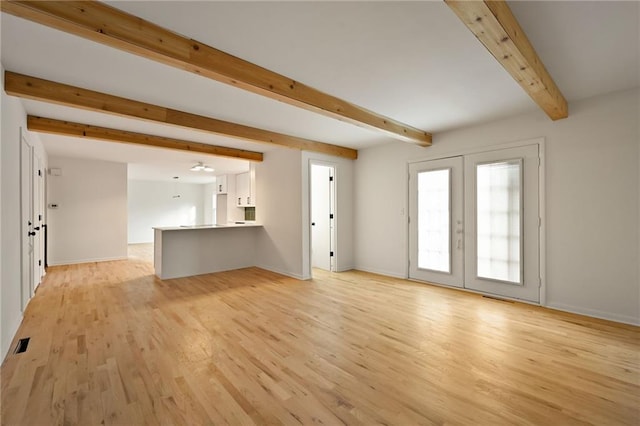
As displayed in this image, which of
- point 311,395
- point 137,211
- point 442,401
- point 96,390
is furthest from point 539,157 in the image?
point 137,211

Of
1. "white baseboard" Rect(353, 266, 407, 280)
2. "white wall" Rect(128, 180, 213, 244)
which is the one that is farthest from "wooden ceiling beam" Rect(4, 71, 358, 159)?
"white wall" Rect(128, 180, 213, 244)

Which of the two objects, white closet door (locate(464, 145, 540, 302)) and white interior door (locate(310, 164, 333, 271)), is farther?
white interior door (locate(310, 164, 333, 271))

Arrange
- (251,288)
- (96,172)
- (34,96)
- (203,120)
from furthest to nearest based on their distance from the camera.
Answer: (96,172) < (251,288) < (203,120) < (34,96)

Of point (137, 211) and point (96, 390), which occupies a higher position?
point (137, 211)

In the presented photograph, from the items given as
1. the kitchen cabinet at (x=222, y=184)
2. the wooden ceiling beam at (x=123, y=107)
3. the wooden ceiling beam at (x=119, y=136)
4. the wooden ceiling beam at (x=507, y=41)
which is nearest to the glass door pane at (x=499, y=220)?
the wooden ceiling beam at (x=507, y=41)

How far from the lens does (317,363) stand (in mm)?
2354

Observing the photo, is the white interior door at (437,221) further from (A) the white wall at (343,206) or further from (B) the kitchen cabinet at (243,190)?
(B) the kitchen cabinet at (243,190)

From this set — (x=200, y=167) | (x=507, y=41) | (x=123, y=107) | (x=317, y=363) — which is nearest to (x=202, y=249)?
(x=200, y=167)

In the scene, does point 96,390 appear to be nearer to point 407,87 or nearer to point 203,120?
point 203,120

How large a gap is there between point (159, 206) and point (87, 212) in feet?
15.8

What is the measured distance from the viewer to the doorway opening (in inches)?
234

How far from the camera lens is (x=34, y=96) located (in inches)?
109

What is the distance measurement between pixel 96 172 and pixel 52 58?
5740 millimetres

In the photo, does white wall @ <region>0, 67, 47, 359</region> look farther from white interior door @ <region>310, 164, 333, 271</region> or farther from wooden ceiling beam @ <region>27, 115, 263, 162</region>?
white interior door @ <region>310, 164, 333, 271</region>
